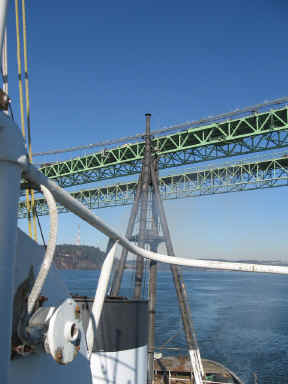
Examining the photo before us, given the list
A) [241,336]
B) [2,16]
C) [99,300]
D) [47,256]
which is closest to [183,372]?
[99,300]

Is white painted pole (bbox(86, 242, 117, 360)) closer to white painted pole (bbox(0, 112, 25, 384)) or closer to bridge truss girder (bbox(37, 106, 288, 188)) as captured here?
white painted pole (bbox(0, 112, 25, 384))

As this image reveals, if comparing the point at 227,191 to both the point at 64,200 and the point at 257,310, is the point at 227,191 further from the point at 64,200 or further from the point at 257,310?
the point at 64,200

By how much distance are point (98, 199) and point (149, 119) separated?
46.0 m

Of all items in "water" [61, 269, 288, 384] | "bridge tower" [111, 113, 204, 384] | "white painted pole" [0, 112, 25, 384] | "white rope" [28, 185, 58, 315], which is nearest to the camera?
"white painted pole" [0, 112, 25, 384]

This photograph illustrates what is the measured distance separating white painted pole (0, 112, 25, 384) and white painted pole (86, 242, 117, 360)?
1.37 meters

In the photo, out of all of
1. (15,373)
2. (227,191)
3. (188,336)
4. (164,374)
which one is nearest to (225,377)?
(164,374)


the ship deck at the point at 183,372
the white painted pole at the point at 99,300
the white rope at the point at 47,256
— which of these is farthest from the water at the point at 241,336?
the white rope at the point at 47,256

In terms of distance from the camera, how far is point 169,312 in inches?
1924

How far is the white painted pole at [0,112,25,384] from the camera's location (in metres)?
1.39

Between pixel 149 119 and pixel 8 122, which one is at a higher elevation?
pixel 149 119

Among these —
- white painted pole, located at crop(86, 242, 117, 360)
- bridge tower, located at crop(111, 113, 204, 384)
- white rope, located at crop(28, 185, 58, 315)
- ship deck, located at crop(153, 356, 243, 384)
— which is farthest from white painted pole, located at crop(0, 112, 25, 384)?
ship deck, located at crop(153, 356, 243, 384)

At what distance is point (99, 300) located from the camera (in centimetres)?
290

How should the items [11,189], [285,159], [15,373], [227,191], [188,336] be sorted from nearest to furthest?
[11,189] < [15,373] < [188,336] < [285,159] < [227,191]

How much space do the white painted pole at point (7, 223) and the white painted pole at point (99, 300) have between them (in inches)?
54.1
